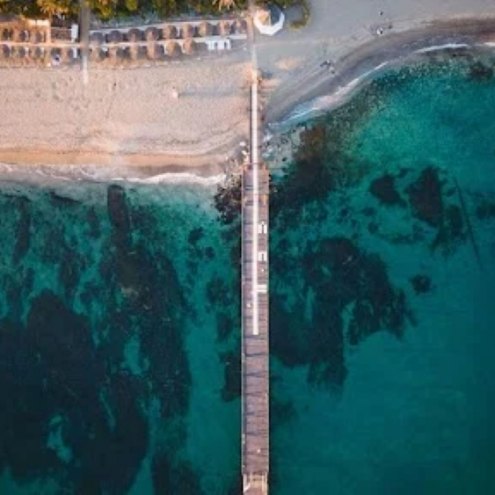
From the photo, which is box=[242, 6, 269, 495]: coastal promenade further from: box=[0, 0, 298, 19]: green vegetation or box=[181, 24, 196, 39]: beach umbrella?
box=[0, 0, 298, 19]: green vegetation

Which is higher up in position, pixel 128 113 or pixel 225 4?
pixel 225 4

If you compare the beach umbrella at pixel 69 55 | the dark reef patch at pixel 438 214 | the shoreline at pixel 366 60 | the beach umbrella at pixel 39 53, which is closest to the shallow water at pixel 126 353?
the shoreline at pixel 366 60

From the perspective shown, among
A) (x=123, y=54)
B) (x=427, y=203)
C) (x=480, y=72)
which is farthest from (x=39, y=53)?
(x=480, y=72)

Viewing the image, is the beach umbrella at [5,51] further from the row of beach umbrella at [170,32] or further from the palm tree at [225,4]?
the palm tree at [225,4]

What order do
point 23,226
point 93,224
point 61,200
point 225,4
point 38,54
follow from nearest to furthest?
point 225,4 → point 38,54 → point 93,224 → point 61,200 → point 23,226

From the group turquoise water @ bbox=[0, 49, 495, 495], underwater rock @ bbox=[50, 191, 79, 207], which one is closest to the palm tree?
turquoise water @ bbox=[0, 49, 495, 495]

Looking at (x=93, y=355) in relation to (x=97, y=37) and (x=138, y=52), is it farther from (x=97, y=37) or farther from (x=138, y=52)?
(x=97, y=37)

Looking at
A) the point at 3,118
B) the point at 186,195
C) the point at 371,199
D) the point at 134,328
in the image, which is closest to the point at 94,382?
the point at 134,328
